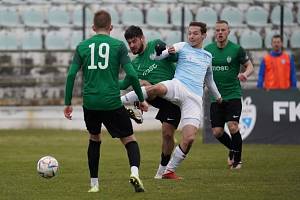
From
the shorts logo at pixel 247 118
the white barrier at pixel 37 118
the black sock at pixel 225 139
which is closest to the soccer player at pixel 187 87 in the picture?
the black sock at pixel 225 139

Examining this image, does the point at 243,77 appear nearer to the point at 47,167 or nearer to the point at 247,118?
the point at 47,167

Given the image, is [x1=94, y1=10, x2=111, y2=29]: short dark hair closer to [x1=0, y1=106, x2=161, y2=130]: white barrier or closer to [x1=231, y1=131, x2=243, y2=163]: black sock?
[x1=231, y1=131, x2=243, y2=163]: black sock

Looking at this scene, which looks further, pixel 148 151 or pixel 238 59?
pixel 148 151

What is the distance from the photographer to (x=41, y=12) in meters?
26.2

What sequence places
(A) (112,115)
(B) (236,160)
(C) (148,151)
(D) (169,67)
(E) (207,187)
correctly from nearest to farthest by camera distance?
(A) (112,115) → (E) (207,187) → (D) (169,67) → (B) (236,160) → (C) (148,151)

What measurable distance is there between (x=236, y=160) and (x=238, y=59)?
1630 millimetres

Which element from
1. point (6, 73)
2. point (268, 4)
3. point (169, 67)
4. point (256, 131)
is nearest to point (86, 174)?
point (169, 67)

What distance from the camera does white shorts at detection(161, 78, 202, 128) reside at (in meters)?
12.1

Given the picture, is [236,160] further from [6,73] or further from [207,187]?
[6,73]

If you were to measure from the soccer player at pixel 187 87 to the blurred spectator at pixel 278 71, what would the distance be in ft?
26.2

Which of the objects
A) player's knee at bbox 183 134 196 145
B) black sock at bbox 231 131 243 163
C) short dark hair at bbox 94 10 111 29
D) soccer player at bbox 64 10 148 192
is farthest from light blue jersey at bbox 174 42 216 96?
black sock at bbox 231 131 243 163

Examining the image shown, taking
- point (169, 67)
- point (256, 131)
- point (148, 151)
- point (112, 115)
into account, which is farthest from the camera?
point (256, 131)

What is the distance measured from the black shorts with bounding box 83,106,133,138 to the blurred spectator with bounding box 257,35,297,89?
1012 cm

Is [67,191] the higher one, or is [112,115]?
[112,115]
